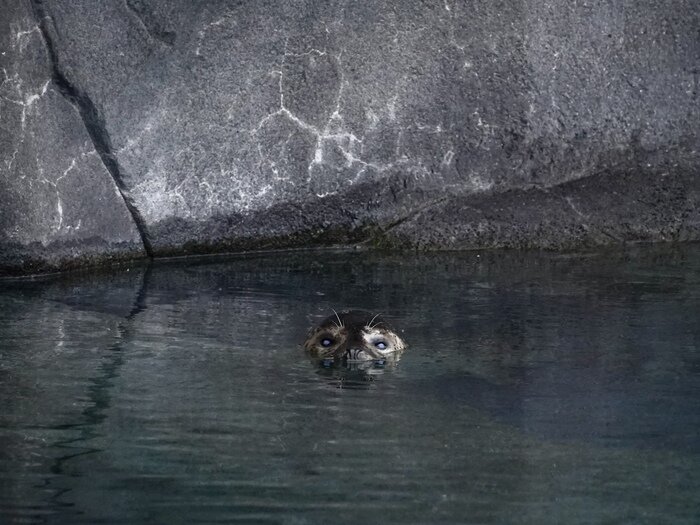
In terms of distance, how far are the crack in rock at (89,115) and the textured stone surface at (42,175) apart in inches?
1.5

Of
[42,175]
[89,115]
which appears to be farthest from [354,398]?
[89,115]

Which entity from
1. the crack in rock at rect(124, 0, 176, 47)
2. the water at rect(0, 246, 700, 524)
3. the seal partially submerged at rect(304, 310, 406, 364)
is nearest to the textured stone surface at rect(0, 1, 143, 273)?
the water at rect(0, 246, 700, 524)

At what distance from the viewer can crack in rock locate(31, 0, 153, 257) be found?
31.8 feet

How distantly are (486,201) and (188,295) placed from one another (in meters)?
2.63

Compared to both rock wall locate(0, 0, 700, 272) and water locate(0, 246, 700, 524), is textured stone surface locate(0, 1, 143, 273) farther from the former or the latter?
water locate(0, 246, 700, 524)

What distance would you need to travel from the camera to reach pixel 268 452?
222 inches

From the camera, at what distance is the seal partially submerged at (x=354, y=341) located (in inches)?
289

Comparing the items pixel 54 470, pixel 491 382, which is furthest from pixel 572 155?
pixel 54 470

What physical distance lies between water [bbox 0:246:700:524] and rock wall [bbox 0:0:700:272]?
51cm

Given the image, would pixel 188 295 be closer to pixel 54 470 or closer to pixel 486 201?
pixel 486 201

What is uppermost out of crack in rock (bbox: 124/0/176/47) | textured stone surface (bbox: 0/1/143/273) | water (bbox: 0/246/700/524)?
crack in rock (bbox: 124/0/176/47)

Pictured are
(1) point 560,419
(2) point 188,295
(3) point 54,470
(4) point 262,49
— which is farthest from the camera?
(4) point 262,49

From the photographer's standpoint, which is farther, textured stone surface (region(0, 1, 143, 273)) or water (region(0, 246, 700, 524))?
textured stone surface (region(0, 1, 143, 273))

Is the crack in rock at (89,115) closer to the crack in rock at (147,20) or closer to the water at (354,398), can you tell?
the water at (354,398)
